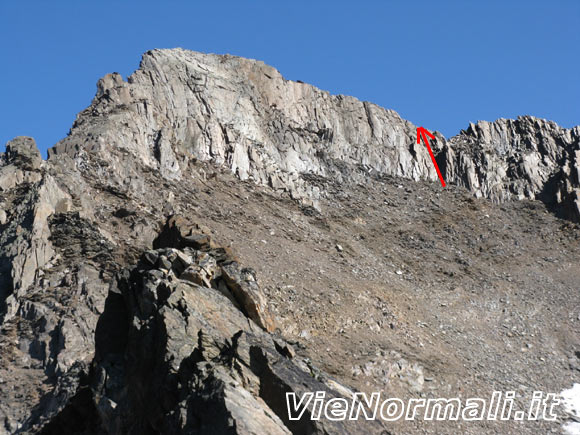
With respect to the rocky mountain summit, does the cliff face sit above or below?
above

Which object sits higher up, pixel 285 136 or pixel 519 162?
pixel 519 162

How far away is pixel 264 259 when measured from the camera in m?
44.3

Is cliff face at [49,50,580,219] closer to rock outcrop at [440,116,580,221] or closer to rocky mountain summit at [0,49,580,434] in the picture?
rock outcrop at [440,116,580,221]

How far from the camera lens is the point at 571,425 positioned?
113 feet

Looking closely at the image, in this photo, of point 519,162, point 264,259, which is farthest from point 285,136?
point 519,162

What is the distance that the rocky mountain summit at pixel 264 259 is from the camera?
2270 centimetres

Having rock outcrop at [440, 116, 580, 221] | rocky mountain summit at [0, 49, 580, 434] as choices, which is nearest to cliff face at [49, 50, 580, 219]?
rock outcrop at [440, 116, 580, 221]

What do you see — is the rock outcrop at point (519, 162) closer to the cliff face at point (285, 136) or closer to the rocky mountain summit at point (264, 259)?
the cliff face at point (285, 136)

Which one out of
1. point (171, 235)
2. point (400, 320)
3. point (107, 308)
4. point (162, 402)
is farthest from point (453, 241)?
point (162, 402)

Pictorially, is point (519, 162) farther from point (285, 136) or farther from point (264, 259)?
point (264, 259)

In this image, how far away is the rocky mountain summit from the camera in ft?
74.5

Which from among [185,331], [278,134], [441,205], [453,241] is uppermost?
[278,134]

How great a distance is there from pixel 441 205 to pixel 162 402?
45.0 m

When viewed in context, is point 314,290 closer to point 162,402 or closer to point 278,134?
point 162,402
